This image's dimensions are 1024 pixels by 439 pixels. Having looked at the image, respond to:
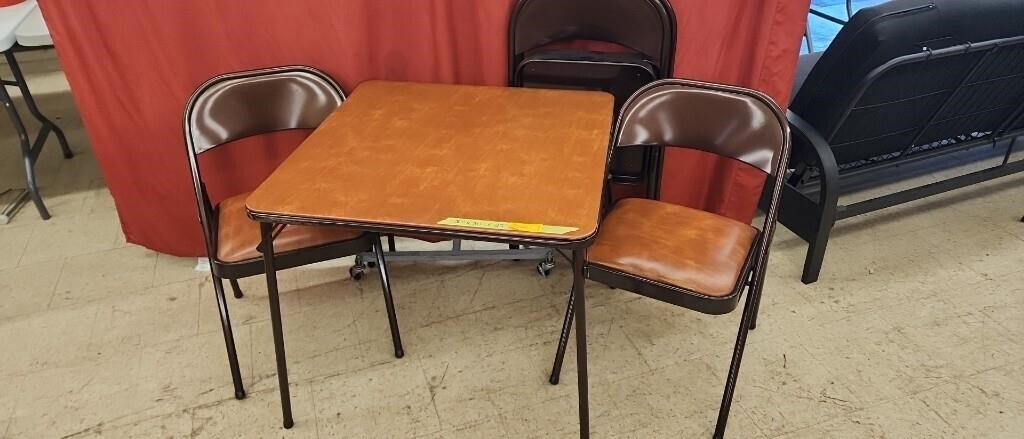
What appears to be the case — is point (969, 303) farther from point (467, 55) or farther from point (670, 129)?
point (467, 55)

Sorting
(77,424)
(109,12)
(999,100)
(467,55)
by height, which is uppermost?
(109,12)

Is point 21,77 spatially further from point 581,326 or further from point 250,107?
point 581,326

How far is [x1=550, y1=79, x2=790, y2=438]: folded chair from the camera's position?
1440 mm

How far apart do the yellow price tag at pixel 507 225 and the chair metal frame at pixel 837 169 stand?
117 cm

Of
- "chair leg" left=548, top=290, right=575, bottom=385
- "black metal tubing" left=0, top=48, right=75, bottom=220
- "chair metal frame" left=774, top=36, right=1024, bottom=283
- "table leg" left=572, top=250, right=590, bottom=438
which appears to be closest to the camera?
"table leg" left=572, top=250, right=590, bottom=438

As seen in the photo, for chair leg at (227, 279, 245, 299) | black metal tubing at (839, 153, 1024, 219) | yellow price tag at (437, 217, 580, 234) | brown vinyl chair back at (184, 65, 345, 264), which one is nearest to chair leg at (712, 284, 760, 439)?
yellow price tag at (437, 217, 580, 234)

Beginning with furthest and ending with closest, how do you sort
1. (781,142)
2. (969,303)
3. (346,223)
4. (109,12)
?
(969,303), (109,12), (781,142), (346,223)

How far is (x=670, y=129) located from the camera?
1629 millimetres

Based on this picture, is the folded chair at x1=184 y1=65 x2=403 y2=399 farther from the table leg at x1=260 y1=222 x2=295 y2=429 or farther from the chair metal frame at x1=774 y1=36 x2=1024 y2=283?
the chair metal frame at x1=774 y1=36 x2=1024 y2=283

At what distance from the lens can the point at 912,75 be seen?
184 cm

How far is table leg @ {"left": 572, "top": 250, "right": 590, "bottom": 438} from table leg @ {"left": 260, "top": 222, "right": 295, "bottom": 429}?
2.03 feet

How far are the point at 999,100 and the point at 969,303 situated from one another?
28.6 inches

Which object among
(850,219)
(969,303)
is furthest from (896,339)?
(850,219)

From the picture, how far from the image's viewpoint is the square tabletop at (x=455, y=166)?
117 centimetres
